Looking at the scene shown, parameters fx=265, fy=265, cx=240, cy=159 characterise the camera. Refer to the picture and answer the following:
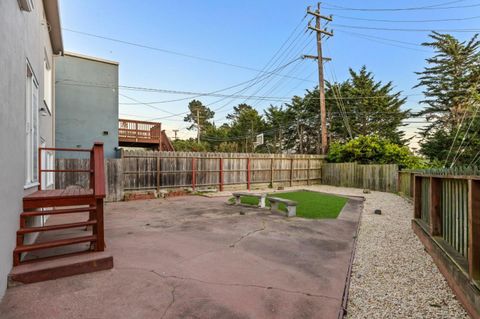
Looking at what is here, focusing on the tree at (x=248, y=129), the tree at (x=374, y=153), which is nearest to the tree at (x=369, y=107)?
the tree at (x=248, y=129)

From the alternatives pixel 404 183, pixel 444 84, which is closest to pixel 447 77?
pixel 444 84

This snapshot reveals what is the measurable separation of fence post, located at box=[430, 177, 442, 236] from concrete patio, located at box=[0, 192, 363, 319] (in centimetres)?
126

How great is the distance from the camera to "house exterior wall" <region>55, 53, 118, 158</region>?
11.5 metres

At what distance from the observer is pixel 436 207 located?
403 cm

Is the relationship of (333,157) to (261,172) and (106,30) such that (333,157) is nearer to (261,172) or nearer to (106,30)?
(261,172)

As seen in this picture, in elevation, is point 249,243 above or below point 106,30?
below

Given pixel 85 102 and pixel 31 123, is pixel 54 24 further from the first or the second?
pixel 85 102

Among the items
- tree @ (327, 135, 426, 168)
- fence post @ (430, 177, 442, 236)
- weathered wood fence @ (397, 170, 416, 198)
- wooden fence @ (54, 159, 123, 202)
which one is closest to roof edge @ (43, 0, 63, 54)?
wooden fence @ (54, 159, 123, 202)

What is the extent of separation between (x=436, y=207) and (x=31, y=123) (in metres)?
6.49

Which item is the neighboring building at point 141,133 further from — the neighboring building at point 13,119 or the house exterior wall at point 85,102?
the neighboring building at point 13,119

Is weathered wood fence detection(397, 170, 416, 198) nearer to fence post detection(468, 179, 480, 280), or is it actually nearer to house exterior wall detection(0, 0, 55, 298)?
fence post detection(468, 179, 480, 280)

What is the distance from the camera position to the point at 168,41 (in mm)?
16719

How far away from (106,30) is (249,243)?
1523 centimetres

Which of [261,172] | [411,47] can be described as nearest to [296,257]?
[261,172]
